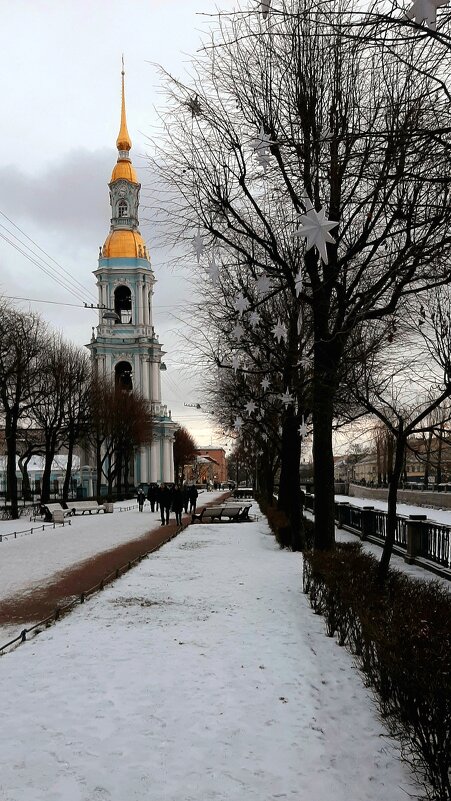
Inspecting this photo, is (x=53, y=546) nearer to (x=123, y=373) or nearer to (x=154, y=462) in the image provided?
(x=123, y=373)

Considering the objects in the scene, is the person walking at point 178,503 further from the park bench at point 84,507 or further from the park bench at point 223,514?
the park bench at point 84,507

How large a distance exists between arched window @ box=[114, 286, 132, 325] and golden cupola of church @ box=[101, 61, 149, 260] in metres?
3.29

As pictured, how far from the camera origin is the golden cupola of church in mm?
66250

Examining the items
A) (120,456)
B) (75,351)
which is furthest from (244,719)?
(120,456)

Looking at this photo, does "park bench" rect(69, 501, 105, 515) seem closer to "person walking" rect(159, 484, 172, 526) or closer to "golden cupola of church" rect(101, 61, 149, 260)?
"person walking" rect(159, 484, 172, 526)

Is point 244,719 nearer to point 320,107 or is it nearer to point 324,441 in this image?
point 324,441

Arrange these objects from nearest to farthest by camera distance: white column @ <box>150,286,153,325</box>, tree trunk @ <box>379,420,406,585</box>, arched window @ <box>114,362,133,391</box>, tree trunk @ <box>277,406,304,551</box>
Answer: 1. tree trunk @ <box>379,420,406,585</box>
2. tree trunk @ <box>277,406,304,551</box>
3. arched window @ <box>114,362,133,391</box>
4. white column @ <box>150,286,153,325</box>

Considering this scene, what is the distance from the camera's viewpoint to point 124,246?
66.6 meters

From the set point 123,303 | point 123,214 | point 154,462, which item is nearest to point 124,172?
point 123,214

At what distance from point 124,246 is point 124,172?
7.11 meters

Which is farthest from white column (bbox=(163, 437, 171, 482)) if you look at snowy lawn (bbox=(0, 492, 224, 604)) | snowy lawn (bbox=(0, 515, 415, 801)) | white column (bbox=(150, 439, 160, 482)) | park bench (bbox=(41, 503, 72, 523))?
snowy lawn (bbox=(0, 515, 415, 801))

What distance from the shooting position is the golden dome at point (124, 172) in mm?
66312

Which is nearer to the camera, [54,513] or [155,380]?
[54,513]

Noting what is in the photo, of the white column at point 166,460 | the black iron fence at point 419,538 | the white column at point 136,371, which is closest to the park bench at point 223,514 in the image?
the black iron fence at point 419,538
